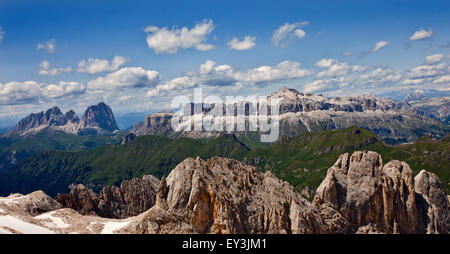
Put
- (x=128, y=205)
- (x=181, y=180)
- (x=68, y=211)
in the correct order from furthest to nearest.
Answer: (x=128, y=205)
(x=181, y=180)
(x=68, y=211)

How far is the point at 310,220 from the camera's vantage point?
55344 mm

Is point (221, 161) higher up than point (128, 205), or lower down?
higher up

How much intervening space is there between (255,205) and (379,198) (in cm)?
4189

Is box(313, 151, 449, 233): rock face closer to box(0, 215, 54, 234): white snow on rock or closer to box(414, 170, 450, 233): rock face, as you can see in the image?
box(414, 170, 450, 233): rock face

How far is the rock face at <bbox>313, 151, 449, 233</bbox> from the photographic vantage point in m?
78.4

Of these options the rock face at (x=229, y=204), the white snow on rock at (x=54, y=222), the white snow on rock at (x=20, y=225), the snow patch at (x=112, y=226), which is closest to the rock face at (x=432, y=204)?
the rock face at (x=229, y=204)

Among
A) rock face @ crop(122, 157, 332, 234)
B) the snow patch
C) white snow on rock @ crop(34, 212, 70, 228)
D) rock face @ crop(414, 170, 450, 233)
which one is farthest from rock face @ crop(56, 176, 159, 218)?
rock face @ crop(414, 170, 450, 233)

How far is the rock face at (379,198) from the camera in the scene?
78.4 m

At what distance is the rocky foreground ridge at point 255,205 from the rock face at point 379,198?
0.23 m
